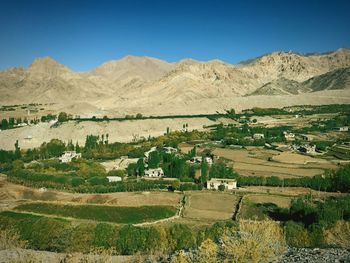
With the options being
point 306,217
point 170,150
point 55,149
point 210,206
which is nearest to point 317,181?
point 210,206

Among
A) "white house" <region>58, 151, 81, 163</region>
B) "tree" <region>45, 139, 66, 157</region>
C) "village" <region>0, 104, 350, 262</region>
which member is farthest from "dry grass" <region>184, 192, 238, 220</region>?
"tree" <region>45, 139, 66, 157</region>

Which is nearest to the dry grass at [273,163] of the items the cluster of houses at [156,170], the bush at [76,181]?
the cluster of houses at [156,170]

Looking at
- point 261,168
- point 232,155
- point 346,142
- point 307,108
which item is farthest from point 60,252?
point 307,108

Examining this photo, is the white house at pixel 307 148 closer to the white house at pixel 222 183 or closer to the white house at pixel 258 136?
the white house at pixel 258 136

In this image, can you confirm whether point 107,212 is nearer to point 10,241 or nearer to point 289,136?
point 10,241

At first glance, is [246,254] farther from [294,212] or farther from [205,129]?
[205,129]

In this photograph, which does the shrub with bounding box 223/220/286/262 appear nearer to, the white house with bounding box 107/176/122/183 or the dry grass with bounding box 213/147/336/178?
the white house with bounding box 107/176/122/183

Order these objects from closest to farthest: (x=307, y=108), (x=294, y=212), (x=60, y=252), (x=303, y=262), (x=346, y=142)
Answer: (x=303, y=262) → (x=60, y=252) → (x=294, y=212) → (x=346, y=142) → (x=307, y=108)
